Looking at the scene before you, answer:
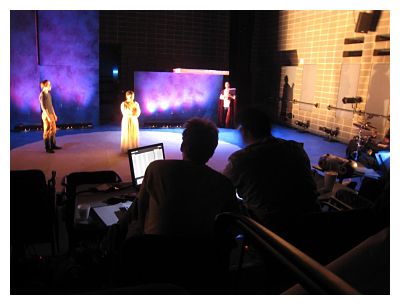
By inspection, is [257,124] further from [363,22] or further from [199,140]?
[363,22]

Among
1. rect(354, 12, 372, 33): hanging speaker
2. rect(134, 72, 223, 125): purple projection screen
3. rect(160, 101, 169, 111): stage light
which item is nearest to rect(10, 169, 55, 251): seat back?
rect(354, 12, 372, 33): hanging speaker

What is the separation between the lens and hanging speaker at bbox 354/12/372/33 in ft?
26.9

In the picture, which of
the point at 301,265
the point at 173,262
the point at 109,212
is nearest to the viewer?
the point at 301,265

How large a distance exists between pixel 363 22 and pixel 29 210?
7874 mm

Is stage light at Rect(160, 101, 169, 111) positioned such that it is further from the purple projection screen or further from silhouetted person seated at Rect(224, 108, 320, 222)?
silhouetted person seated at Rect(224, 108, 320, 222)

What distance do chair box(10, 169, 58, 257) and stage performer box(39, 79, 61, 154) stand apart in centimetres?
438

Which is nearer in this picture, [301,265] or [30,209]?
[301,265]

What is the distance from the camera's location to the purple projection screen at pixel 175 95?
11336mm

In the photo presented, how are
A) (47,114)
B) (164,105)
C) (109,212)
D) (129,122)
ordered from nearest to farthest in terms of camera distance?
(109,212), (47,114), (129,122), (164,105)

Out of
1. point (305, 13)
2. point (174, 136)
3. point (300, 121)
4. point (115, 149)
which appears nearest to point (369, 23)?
point (305, 13)

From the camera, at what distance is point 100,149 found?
7797 millimetres

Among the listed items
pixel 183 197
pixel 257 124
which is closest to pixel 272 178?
pixel 257 124

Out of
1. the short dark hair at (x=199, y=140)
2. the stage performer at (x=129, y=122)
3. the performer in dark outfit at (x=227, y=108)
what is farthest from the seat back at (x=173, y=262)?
the performer in dark outfit at (x=227, y=108)

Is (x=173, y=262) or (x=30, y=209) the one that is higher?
(x=173, y=262)
